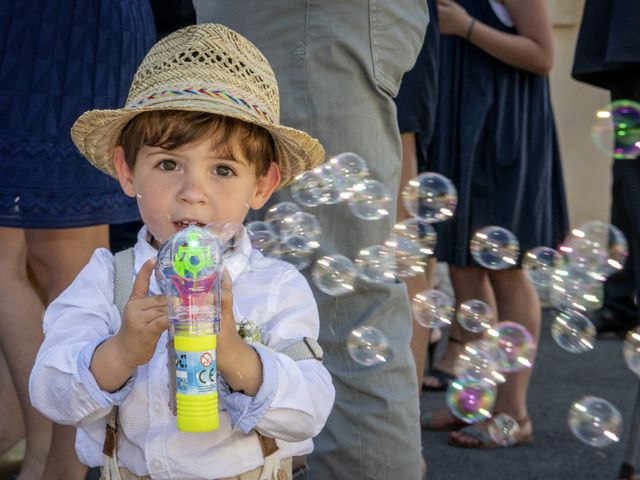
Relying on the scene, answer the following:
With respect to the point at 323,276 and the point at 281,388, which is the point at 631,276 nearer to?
the point at 323,276

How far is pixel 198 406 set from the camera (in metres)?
1.71

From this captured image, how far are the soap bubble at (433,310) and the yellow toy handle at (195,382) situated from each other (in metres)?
1.43

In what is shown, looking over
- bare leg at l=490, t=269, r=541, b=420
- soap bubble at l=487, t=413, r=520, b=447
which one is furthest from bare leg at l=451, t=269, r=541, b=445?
soap bubble at l=487, t=413, r=520, b=447

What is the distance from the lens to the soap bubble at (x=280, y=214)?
2.58 meters

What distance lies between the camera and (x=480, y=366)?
298 centimetres

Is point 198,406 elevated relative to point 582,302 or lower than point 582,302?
elevated

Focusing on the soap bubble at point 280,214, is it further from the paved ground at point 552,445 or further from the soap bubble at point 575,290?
the paved ground at point 552,445

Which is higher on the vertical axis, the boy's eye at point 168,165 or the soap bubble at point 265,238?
the boy's eye at point 168,165

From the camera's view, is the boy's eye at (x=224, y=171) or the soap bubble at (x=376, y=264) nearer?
the boy's eye at (x=224, y=171)

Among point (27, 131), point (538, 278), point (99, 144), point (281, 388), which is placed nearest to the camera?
point (281, 388)

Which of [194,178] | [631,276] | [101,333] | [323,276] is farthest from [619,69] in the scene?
[631,276]

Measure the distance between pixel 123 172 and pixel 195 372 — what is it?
0.64 meters

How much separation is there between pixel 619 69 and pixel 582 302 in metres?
0.78

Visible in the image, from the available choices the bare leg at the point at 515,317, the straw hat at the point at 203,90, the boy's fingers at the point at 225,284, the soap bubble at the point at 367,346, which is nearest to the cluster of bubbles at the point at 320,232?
the soap bubble at the point at 367,346
